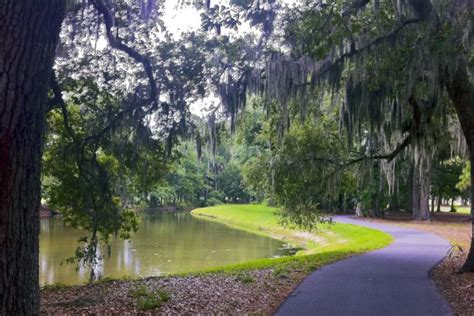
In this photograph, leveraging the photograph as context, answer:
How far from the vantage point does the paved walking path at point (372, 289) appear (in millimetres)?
6926

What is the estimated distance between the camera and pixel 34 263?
95.5 inches

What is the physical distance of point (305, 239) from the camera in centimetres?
2422

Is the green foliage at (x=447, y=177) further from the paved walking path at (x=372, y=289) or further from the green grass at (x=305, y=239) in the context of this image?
the paved walking path at (x=372, y=289)

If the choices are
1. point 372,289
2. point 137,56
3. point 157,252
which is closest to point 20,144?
point 137,56

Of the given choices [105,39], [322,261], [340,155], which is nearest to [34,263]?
[105,39]

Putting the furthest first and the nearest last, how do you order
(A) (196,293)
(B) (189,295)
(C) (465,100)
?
(C) (465,100) < (A) (196,293) < (B) (189,295)

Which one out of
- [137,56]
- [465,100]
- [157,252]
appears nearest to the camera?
[137,56]

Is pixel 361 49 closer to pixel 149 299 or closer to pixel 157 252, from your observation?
pixel 149 299

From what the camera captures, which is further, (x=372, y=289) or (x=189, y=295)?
(x=372, y=289)

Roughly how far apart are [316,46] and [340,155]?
5.85 m

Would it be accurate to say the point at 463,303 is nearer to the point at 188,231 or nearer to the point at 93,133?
the point at 93,133

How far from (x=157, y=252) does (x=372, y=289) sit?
12.3 m

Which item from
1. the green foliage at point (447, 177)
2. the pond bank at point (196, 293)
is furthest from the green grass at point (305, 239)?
the green foliage at point (447, 177)

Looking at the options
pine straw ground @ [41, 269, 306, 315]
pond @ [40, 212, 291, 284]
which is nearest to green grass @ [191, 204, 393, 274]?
pine straw ground @ [41, 269, 306, 315]
